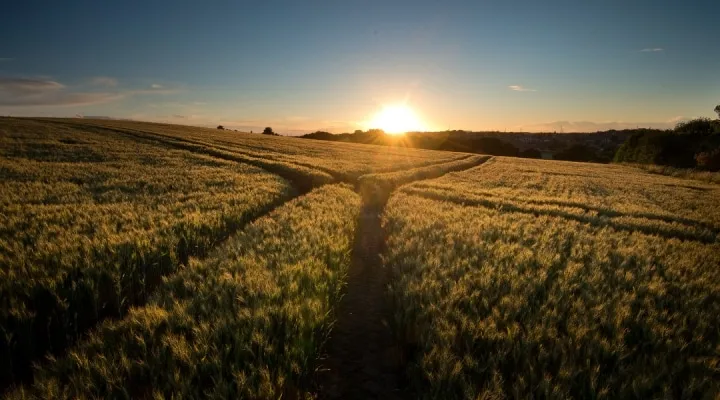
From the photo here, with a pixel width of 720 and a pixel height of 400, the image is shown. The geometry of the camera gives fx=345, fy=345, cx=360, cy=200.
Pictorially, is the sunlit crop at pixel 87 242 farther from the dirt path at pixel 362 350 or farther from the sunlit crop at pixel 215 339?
the dirt path at pixel 362 350

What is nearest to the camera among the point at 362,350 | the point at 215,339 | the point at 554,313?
the point at 215,339

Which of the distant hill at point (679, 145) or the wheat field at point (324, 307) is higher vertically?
the distant hill at point (679, 145)

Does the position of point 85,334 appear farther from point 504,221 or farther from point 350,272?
point 504,221

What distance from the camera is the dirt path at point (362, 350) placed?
355cm

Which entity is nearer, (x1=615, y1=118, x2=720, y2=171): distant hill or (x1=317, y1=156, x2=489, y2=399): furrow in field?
(x1=317, y1=156, x2=489, y2=399): furrow in field

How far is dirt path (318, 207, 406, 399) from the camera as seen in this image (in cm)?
355

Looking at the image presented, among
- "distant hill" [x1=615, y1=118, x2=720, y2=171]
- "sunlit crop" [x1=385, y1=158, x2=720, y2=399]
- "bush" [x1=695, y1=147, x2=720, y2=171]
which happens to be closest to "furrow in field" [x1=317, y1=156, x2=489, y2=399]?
"sunlit crop" [x1=385, y1=158, x2=720, y2=399]

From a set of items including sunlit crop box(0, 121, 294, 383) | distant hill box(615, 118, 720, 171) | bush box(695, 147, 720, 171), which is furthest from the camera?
distant hill box(615, 118, 720, 171)

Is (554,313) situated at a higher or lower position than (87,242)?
lower

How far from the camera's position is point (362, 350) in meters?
4.33

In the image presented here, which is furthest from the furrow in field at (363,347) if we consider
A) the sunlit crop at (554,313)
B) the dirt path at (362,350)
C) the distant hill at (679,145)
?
the distant hill at (679,145)

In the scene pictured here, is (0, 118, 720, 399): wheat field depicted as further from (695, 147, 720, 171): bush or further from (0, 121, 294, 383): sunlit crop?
(695, 147, 720, 171): bush

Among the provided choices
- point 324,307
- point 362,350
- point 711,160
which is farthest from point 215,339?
point 711,160

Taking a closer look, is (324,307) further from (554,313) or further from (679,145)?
(679,145)
